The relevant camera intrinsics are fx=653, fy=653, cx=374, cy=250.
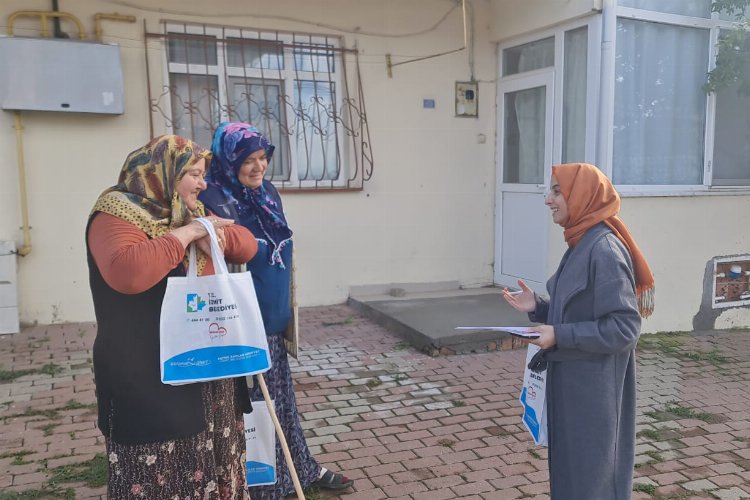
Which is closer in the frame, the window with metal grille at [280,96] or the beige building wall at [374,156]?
the beige building wall at [374,156]

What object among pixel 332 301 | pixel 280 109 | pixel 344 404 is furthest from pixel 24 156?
pixel 344 404

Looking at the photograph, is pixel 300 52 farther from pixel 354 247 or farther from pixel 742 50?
pixel 742 50

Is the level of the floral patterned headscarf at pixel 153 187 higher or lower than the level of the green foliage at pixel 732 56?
lower

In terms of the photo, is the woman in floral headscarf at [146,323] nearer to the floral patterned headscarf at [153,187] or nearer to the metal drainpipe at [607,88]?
the floral patterned headscarf at [153,187]

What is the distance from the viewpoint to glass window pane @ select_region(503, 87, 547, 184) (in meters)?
6.99

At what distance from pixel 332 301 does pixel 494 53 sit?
335 cm

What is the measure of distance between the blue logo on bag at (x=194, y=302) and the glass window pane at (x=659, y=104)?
4949mm

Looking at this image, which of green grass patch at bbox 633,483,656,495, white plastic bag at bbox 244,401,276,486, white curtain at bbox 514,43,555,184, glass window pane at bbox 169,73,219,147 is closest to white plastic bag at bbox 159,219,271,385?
white plastic bag at bbox 244,401,276,486

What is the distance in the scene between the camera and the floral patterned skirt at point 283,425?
9.77 feet

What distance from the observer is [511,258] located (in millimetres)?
7371

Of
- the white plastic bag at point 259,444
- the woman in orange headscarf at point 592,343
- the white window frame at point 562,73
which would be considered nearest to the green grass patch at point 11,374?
the white plastic bag at point 259,444

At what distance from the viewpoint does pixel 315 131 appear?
22.8 feet

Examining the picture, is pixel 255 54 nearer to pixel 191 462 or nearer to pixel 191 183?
pixel 191 183

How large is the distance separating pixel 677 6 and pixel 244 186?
5217mm
